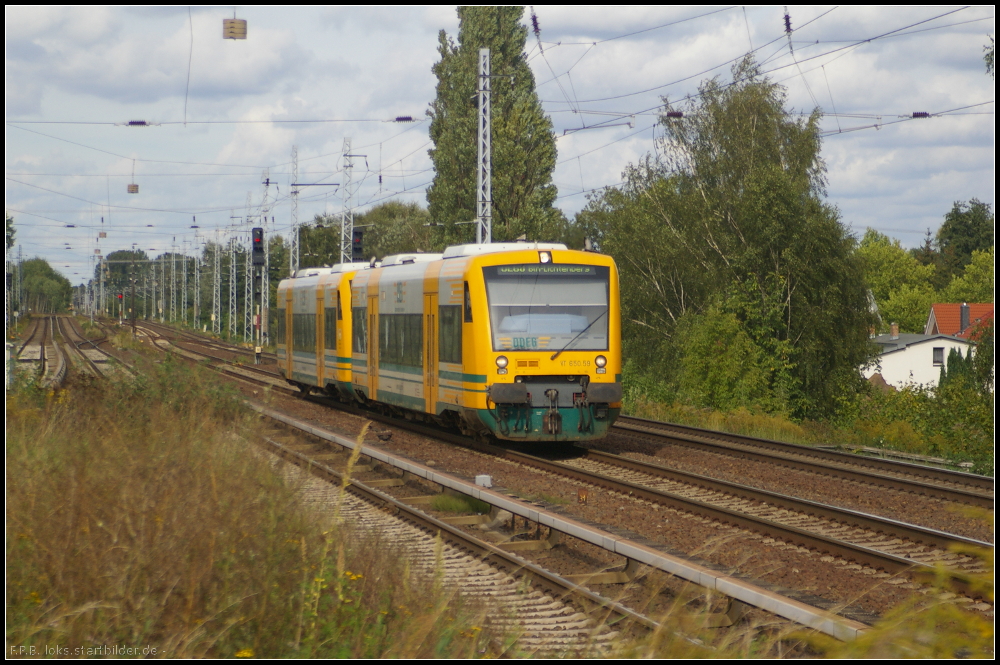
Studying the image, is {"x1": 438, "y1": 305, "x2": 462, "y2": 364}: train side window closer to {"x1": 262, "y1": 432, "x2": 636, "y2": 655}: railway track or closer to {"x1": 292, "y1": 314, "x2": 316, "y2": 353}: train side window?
{"x1": 262, "y1": 432, "x2": 636, "y2": 655}: railway track

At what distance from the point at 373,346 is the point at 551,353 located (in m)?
7.05

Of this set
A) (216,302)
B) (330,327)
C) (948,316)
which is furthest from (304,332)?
(948,316)

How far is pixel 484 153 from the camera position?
1045 inches

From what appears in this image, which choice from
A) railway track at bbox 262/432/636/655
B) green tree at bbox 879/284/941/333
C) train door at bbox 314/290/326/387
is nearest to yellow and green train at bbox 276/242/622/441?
railway track at bbox 262/432/636/655

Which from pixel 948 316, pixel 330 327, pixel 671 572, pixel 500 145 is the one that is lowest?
pixel 671 572

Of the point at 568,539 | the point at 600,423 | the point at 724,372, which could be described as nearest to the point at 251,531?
the point at 568,539

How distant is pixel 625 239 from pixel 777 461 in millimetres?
23851

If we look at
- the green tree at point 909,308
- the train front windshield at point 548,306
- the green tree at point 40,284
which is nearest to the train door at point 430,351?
the train front windshield at point 548,306

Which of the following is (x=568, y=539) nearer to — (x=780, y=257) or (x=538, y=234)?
(x=780, y=257)

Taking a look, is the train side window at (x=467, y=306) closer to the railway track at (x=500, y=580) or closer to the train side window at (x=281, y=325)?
the railway track at (x=500, y=580)

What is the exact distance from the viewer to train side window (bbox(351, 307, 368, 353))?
22812 mm

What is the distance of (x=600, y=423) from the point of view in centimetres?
1611

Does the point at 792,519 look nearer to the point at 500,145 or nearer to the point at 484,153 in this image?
the point at 484,153

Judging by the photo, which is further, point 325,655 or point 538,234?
point 538,234
